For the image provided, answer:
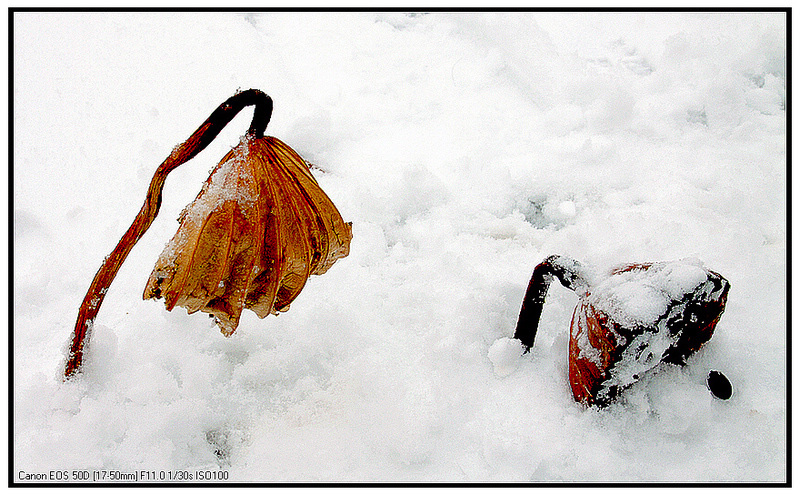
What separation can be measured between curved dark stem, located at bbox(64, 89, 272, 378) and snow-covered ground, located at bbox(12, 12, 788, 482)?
43 mm

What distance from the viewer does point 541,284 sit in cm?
70

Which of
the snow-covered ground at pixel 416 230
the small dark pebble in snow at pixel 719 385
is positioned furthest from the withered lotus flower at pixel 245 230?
the small dark pebble in snow at pixel 719 385

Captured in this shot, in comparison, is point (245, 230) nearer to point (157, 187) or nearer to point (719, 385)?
point (157, 187)

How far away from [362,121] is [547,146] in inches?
16.9

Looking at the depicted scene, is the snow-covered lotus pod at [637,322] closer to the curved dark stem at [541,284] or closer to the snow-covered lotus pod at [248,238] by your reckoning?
the curved dark stem at [541,284]

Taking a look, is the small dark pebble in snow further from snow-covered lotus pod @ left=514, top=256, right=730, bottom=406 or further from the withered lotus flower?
the withered lotus flower

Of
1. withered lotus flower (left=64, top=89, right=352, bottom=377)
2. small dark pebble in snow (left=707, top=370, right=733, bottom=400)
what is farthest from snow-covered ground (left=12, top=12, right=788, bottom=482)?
withered lotus flower (left=64, top=89, right=352, bottom=377)

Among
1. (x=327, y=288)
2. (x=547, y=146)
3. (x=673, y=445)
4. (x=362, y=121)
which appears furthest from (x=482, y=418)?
(x=362, y=121)

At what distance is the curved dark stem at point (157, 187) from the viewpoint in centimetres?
55

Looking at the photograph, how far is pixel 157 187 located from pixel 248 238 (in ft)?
0.44

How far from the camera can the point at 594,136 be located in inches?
47.4

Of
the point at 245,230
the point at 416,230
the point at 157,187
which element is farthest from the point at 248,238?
the point at 416,230

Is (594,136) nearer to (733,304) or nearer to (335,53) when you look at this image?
(733,304)

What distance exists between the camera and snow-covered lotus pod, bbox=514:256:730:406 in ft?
1.92
